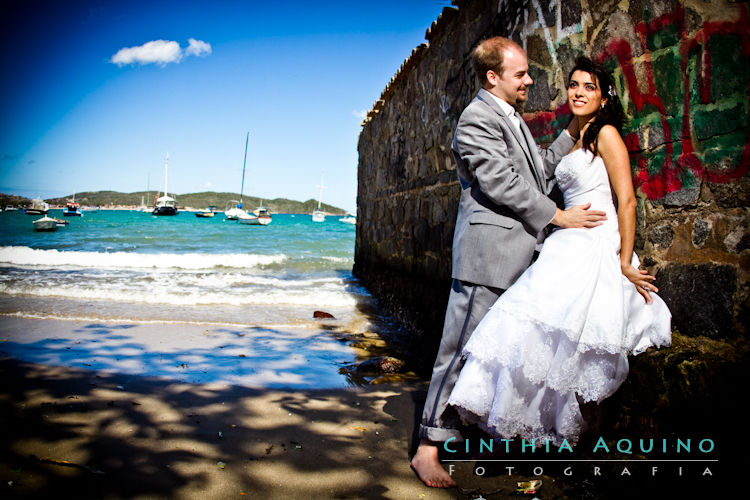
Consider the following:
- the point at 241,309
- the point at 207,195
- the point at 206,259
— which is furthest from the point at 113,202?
the point at 241,309

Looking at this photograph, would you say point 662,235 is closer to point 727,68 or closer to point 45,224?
point 727,68

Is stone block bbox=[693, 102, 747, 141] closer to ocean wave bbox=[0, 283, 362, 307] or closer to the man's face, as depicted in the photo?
the man's face

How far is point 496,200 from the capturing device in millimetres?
1950

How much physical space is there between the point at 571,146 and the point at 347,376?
103 inches

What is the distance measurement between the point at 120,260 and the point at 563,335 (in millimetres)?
15169

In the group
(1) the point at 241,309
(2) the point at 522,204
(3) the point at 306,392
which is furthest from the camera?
(1) the point at 241,309

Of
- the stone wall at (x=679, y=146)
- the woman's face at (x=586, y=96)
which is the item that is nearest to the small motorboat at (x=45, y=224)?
the stone wall at (x=679, y=146)

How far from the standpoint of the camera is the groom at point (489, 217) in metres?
1.96

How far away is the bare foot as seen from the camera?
2.02 meters

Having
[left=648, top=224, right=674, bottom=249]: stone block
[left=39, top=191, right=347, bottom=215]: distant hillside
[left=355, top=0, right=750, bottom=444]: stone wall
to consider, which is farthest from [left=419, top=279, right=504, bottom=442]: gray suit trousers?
[left=39, top=191, right=347, bottom=215]: distant hillside

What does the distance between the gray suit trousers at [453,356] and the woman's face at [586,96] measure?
1.01m

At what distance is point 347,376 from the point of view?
3.85m

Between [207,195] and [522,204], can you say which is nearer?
[522,204]

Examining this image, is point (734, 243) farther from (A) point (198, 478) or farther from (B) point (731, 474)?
(A) point (198, 478)
